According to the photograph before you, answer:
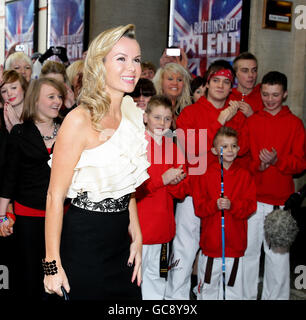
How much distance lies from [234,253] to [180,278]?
1.65ft

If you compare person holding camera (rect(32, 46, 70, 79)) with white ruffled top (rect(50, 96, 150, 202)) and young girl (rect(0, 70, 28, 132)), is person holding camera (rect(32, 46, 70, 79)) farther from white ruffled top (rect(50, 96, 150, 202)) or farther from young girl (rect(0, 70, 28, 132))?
white ruffled top (rect(50, 96, 150, 202))

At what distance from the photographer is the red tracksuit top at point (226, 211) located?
3541 millimetres

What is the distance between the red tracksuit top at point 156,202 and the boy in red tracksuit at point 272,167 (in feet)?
2.27

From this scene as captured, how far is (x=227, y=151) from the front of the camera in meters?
3.60

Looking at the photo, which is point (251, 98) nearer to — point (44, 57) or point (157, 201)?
point (157, 201)

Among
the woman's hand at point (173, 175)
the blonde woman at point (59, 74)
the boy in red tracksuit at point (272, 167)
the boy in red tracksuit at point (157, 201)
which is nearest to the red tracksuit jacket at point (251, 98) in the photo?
the boy in red tracksuit at point (272, 167)

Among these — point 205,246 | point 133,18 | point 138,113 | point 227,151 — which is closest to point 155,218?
point 205,246

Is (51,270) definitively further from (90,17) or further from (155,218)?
(90,17)

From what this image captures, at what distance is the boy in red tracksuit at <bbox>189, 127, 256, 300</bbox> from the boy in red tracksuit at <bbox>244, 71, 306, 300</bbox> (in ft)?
0.76

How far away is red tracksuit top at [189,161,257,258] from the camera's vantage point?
11.6ft

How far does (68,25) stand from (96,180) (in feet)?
24.1

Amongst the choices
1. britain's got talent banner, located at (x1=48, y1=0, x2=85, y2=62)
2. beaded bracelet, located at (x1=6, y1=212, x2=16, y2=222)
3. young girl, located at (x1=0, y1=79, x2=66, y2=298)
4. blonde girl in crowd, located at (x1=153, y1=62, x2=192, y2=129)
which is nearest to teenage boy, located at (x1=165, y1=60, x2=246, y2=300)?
blonde girl in crowd, located at (x1=153, y1=62, x2=192, y2=129)

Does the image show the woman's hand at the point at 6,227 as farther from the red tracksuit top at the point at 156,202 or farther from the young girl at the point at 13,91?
the young girl at the point at 13,91
